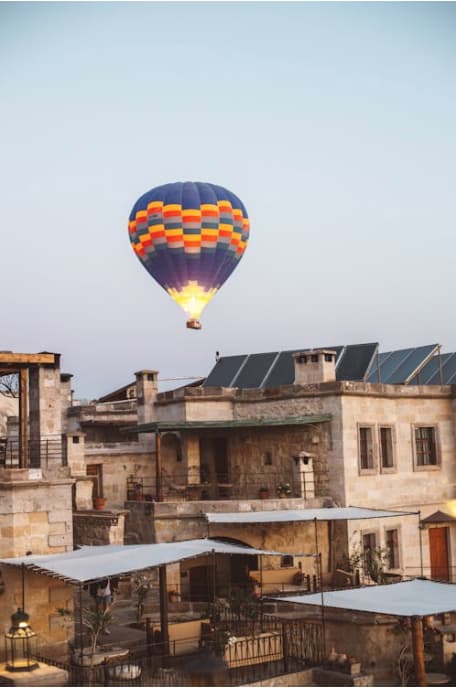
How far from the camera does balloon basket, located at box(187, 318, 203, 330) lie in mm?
34562

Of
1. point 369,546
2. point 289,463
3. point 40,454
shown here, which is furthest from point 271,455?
point 40,454

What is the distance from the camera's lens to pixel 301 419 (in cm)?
3050

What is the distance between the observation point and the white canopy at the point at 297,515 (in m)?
26.5

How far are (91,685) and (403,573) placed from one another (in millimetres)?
15556

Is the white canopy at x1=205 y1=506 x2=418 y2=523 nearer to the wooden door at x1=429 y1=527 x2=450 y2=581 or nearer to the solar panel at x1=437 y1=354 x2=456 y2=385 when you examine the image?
the wooden door at x1=429 y1=527 x2=450 y2=581

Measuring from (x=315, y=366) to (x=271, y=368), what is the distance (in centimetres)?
514

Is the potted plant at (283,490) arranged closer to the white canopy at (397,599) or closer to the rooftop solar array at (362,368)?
the rooftop solar array at (362,368)

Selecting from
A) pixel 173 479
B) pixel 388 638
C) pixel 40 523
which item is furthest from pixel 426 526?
pixel 40 523

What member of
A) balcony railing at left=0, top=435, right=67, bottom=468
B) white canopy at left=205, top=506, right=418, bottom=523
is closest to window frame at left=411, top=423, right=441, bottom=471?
white canopy at left=205, top=506, right=418, bottom=523

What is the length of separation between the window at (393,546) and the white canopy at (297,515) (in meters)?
Result: 3.57

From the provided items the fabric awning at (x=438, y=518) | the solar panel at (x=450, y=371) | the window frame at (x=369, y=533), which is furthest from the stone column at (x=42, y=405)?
the solar panel at (x=450, y=371)

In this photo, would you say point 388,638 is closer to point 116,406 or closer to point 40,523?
point 40,523

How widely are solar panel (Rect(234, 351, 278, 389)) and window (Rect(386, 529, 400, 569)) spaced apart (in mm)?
7734

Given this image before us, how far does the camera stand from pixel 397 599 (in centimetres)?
1861
